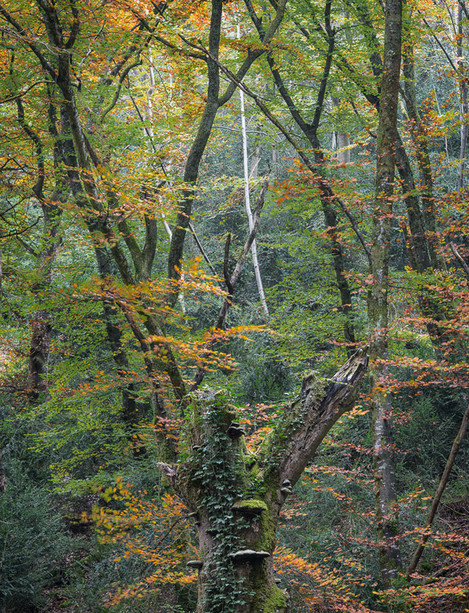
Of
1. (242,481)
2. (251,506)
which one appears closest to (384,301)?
(242,481)

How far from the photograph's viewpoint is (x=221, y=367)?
4.81 metres

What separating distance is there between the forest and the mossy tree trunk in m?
0.01

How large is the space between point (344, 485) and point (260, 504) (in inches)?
178

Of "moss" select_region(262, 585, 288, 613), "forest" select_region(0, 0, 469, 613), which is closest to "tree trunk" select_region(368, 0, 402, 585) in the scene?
"forest" select_region(0, 0, 469, 613)

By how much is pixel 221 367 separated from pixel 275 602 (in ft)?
7.64

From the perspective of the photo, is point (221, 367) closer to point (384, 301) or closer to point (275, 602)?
point (384, 301)

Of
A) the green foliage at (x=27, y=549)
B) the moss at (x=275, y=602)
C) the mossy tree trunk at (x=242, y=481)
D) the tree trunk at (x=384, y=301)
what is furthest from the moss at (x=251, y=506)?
the green foliage at (x=27, y=549)

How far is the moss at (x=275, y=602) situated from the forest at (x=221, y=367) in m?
0.01

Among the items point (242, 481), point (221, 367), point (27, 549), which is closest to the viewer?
point (242, 481)

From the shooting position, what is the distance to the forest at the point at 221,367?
341 centimetres

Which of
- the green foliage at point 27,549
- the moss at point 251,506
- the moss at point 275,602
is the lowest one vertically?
the green foliage at point 27,549

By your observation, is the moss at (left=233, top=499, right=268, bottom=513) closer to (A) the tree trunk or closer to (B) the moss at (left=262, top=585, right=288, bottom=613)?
(B) the moss at (left=262, top=585, right=288, bottom=613)

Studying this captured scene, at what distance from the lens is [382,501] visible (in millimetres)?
4496

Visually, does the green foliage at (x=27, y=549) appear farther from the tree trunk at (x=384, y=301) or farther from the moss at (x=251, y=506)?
the tree trunk at (x=384, y=301)
